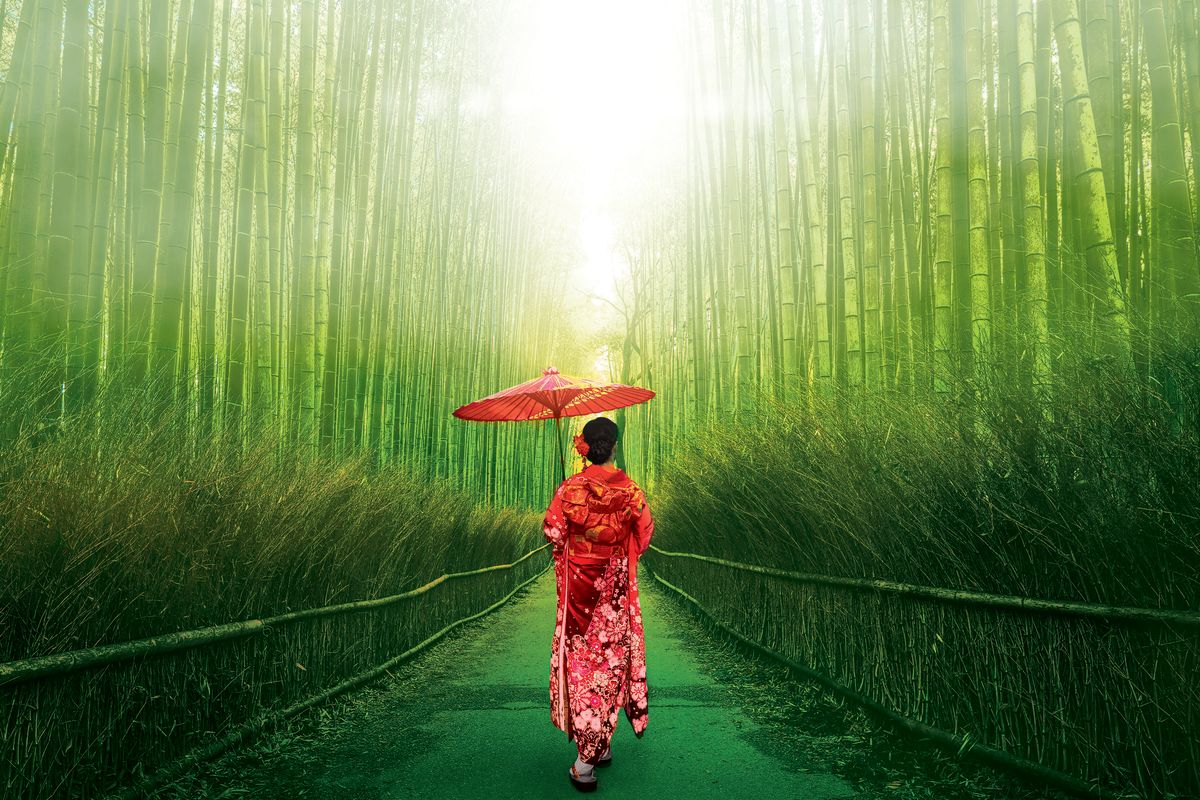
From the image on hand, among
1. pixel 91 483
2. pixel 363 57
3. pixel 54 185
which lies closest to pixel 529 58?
pixel 363 57

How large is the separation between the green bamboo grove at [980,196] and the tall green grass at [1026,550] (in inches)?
6.0

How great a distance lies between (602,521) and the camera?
2959 millimetres

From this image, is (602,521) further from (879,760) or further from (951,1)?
(951,1)

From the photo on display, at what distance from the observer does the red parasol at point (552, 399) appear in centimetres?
372

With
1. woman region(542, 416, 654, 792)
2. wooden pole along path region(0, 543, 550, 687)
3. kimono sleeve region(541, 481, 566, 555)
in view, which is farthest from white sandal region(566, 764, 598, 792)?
wooden pole along path region(0, 543, 550, 687)

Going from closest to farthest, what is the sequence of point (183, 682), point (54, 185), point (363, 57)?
point (183, 682), point (54, 185), point (363, 57)

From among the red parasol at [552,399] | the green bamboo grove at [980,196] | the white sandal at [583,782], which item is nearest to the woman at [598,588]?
the white sandal at [583,782]

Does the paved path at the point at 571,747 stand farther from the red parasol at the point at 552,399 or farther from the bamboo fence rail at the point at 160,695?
the red parasol at the point at 552,399

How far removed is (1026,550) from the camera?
2.50m

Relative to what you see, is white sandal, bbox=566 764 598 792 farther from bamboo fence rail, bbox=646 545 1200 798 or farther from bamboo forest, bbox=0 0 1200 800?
bamboo fence rail, bbox=646 545 1200 798

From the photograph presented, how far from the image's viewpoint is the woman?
9.61 feet

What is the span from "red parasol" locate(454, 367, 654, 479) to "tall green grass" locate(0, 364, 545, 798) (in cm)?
83

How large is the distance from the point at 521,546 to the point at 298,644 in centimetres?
760

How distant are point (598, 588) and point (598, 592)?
0.05 ft
